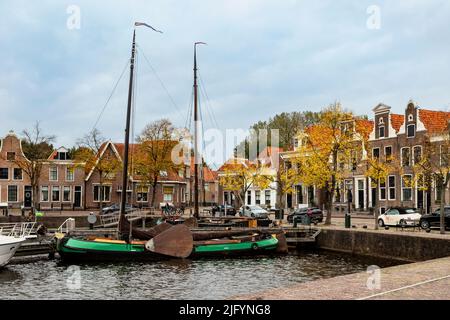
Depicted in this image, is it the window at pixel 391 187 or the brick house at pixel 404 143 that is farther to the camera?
the window at pixel 391 187

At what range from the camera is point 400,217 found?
125ft

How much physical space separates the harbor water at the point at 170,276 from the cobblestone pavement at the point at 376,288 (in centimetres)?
598

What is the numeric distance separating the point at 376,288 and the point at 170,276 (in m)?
13.1

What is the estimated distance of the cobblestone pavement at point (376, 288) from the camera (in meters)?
12.9

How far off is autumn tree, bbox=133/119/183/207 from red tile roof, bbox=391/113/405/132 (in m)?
24.3

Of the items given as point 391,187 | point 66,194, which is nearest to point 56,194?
point 66,194

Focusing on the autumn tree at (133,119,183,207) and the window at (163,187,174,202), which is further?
the window at (163,187,174,202)

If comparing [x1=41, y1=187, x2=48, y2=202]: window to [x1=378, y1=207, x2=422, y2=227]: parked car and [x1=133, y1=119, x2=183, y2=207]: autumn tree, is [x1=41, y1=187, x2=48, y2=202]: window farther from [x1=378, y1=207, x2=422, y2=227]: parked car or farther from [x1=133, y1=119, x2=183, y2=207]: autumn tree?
[x1=378, y1=207, x2=422, y2=227]: parked car

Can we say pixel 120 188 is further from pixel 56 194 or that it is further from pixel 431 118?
pixel 431 118

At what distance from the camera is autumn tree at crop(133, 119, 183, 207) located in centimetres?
6066

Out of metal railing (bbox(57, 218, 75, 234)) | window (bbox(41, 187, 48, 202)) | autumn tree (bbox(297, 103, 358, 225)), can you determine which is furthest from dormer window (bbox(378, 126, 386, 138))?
window (bbox(41, 187, 48, 202))

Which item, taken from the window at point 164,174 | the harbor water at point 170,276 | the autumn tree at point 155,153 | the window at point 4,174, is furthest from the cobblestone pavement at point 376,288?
the window at point 4,174

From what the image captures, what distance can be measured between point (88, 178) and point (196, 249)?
41.1m

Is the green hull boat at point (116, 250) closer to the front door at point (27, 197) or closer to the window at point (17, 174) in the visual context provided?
the front door at point (27, 197)
